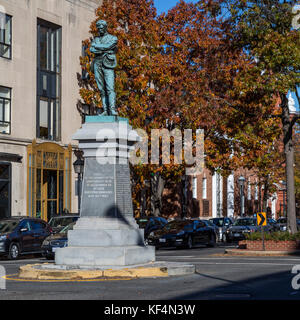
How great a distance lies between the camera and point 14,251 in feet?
84.2

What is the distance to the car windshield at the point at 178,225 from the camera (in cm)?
3256

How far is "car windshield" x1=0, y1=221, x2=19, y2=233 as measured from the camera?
25.9 m

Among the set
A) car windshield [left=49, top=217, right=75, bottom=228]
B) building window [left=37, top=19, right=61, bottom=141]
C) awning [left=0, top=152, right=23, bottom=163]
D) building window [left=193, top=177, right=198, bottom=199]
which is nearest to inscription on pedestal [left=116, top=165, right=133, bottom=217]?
car windshield [left=49, top=217, right=75, bottom=228]

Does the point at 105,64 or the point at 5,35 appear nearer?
the point at 105,64

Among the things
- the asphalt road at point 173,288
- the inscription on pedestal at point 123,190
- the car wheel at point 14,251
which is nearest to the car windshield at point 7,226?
the car wheel at point 14,251

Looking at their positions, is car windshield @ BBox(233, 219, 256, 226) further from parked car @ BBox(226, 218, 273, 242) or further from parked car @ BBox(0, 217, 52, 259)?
parked car @ BBox(0, 217, 52, 259)

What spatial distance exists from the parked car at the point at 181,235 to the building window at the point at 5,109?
30.5 ft

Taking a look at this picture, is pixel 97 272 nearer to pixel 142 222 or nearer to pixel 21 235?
pixel 21 235

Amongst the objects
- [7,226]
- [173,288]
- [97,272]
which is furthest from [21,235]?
[173,288]

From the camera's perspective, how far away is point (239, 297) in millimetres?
11508

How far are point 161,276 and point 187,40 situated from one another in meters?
21.9

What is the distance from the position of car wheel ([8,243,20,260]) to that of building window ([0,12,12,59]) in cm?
1192

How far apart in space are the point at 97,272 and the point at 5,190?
20.1 m

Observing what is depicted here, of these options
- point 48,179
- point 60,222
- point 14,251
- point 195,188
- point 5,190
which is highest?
point 48,179
